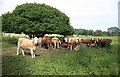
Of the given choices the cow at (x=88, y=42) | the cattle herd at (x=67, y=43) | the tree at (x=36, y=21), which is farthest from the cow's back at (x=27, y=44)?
the cow at (x=88, y=42)

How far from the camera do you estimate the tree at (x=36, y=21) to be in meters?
29.7

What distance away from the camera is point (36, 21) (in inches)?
1185

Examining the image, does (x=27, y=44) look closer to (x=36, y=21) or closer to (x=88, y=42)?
(x=88, y=42)

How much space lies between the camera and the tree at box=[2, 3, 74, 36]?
29719 millimetres

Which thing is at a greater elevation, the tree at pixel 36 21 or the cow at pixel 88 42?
the tree at pixel 36 21

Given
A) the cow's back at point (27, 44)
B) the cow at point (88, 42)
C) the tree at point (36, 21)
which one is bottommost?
the cow at point (88, 42)

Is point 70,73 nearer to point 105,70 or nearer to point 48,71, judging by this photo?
Result: point 48,71

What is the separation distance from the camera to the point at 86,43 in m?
29.2

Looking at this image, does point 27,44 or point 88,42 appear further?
point 88,42

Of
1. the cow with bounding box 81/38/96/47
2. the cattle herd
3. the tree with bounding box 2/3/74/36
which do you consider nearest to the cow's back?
the cattle herd

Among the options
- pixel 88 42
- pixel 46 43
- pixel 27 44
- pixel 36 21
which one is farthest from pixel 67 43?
pixel 27 44

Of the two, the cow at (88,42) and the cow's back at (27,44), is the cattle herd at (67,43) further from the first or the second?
the cow's back at (27,44)

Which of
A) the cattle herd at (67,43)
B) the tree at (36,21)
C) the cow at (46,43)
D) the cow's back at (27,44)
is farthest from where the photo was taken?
the tree at (36,21)

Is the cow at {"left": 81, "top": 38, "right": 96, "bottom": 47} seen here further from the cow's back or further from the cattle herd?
the cow's back
